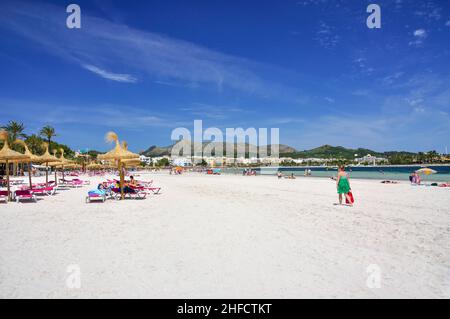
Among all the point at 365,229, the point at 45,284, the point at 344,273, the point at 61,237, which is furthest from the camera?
the point at 365,229

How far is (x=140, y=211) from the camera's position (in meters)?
9.41

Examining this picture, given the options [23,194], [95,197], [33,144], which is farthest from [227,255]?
[33,144]

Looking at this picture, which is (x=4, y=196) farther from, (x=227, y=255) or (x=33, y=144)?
(x=33, y=144)

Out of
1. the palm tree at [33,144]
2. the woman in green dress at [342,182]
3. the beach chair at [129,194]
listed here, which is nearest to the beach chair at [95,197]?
the beach chair at [129,194]

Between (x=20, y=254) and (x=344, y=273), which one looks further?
(x=20, y=254)

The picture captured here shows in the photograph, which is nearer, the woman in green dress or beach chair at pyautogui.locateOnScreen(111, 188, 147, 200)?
the woman in green dress

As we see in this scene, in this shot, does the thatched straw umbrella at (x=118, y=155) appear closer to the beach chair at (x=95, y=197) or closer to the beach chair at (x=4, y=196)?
the beach chair at (x=95, y=197)

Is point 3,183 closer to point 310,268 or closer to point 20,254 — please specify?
point 20,254

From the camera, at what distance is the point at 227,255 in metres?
4.73

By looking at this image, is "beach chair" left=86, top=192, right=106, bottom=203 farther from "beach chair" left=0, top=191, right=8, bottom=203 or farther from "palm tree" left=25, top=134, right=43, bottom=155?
"palm tree" left=25, top=134, right=43, bottom=155

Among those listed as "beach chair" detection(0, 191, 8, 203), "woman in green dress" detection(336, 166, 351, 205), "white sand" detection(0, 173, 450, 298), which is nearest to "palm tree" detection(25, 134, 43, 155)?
"beach chair" detection(0, 191, 8, 203)

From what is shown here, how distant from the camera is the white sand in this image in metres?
3.50
